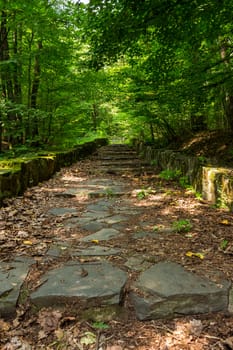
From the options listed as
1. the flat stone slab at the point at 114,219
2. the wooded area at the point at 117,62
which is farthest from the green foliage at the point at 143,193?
the wooded area at the point at 117,62

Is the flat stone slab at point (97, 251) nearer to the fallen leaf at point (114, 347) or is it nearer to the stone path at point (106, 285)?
the stone path at point (106, 285)

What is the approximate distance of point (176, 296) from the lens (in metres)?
1.87

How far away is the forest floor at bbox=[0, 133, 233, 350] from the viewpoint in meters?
1.61

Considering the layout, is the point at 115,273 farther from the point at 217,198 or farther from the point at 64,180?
the point at 64,180

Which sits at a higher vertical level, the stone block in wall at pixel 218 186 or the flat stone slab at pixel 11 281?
the stone block in wall at pixel 218 186

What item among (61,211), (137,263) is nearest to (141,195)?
(61,211)

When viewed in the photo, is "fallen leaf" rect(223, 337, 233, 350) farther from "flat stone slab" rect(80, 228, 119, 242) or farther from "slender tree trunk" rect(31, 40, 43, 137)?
"slender tree trunk" rect(31, 40, 43, 137)

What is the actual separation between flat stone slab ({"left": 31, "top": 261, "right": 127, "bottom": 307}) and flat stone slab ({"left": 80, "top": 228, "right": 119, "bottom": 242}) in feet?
2.02

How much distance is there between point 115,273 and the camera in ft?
7.11

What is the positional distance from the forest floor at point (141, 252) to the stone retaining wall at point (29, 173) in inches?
6.8

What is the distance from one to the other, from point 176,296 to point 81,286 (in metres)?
0.64

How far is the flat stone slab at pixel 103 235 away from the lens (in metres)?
2.92

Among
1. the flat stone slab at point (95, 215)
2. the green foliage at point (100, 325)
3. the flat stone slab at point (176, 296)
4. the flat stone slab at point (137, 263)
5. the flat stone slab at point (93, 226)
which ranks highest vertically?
the flat stone slab at point (95, 215)

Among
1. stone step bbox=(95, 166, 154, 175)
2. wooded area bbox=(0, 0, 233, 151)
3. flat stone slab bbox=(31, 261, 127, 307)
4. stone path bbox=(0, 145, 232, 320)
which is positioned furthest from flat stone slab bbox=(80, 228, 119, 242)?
stone step bbox=(95, 166, 154, 175)
